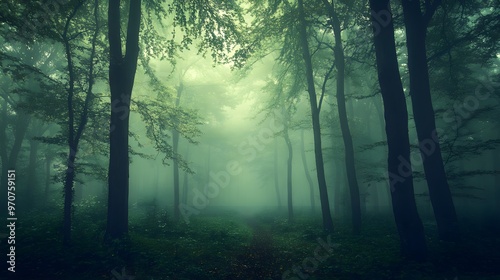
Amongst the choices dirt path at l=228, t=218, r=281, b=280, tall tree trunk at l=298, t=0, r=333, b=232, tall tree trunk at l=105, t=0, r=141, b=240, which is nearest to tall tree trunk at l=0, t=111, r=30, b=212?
tall tree trunk at l=105, t=0, r=141, b=240

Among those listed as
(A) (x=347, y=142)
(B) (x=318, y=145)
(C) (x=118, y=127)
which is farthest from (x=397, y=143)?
(C) (x=118, y=127)

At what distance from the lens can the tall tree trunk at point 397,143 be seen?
7160 mm

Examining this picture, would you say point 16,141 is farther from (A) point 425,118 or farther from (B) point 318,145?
(A) point 425,118

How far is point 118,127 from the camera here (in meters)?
9.37

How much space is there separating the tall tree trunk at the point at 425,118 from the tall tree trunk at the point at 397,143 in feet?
9.04

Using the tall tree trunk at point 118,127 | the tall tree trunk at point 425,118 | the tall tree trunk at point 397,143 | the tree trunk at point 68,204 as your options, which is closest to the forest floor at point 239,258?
the tree trunk at point 68,204

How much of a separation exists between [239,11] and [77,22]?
22.0 feet

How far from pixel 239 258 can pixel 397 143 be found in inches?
231

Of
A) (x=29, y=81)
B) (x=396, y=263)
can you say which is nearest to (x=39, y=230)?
(x=396, y=263)

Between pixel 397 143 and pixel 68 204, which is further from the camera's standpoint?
pixel 68 204

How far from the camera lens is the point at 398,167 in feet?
23.7

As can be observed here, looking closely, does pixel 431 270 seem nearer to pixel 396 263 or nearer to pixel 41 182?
pixel 396 263

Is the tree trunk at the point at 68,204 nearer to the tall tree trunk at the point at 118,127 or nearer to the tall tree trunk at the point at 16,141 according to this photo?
the tall tree trunk at the point at 118,127

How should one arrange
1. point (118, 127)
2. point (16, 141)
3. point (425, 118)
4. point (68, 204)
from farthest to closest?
point (16, 141) < point (425, 118) < point (118, 127) < point (68, 204)
